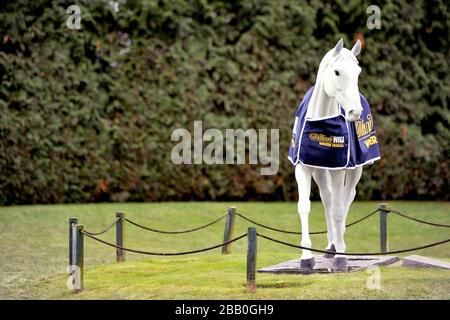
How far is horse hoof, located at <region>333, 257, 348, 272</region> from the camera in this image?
29.5 ft

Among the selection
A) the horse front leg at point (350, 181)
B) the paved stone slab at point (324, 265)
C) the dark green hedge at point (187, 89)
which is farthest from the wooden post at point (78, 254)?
the dark green hedge at point (187, 89)

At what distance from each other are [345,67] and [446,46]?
393 inches

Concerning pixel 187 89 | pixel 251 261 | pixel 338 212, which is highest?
pixel 187 89

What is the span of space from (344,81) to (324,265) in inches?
80.2

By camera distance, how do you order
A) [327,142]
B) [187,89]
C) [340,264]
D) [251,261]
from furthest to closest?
[187,89], [340,264], [327,142], [251,261]

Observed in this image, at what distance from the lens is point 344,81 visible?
841 cm

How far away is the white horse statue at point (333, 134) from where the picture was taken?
8453 millimetres

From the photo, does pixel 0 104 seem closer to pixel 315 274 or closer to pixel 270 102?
pixel 270 102

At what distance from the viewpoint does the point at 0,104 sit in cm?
1516

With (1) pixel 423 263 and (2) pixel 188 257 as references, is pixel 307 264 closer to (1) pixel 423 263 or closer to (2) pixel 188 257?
(1) pixel 423 263

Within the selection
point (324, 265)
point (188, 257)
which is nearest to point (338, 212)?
point (324, 265)

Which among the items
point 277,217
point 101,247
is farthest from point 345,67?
point 277,217

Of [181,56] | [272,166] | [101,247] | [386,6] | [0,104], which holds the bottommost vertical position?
[101,247]

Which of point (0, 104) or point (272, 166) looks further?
point (272, 166)
